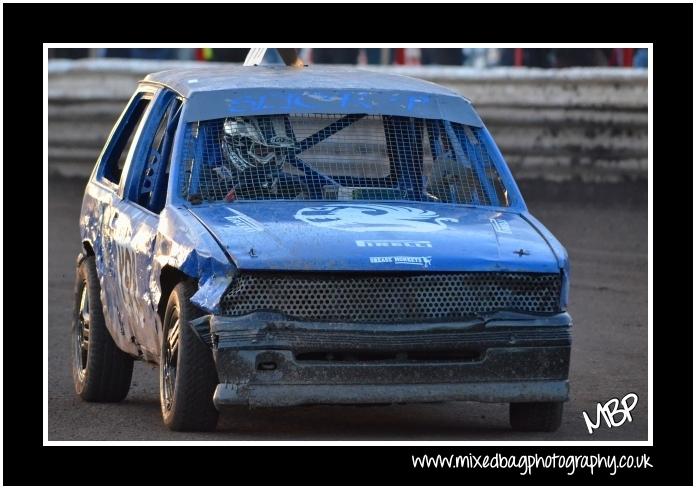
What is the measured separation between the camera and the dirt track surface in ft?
25.4

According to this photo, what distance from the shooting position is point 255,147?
8180mm

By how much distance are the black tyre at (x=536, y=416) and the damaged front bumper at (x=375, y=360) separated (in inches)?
13.5

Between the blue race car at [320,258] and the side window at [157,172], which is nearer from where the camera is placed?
the blue race car at [320,258]

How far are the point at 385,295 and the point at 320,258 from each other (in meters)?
0.33

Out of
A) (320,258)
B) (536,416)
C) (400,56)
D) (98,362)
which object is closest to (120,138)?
(98,362)

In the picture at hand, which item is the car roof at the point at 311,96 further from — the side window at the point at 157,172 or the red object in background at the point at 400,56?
the red object in background at the point at 400,56

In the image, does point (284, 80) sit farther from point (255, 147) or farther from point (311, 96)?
point (255, 147)

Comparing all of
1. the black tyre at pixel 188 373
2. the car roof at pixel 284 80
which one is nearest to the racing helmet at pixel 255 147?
the car roof at pixel 284 80

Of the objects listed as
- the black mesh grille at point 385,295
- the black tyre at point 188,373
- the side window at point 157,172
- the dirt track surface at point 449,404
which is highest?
the side window at point 157,172

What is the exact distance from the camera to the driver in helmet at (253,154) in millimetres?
8062

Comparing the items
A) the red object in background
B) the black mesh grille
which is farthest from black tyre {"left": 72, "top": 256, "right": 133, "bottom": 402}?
the red object in background

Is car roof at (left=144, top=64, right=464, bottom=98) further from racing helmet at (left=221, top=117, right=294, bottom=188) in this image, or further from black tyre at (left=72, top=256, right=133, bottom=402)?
black tyre at (left=72, top=256, right=133, bottom=402)

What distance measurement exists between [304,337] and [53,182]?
13121 mm

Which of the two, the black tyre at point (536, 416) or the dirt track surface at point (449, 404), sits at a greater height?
the black tyre at point (536, 416)
